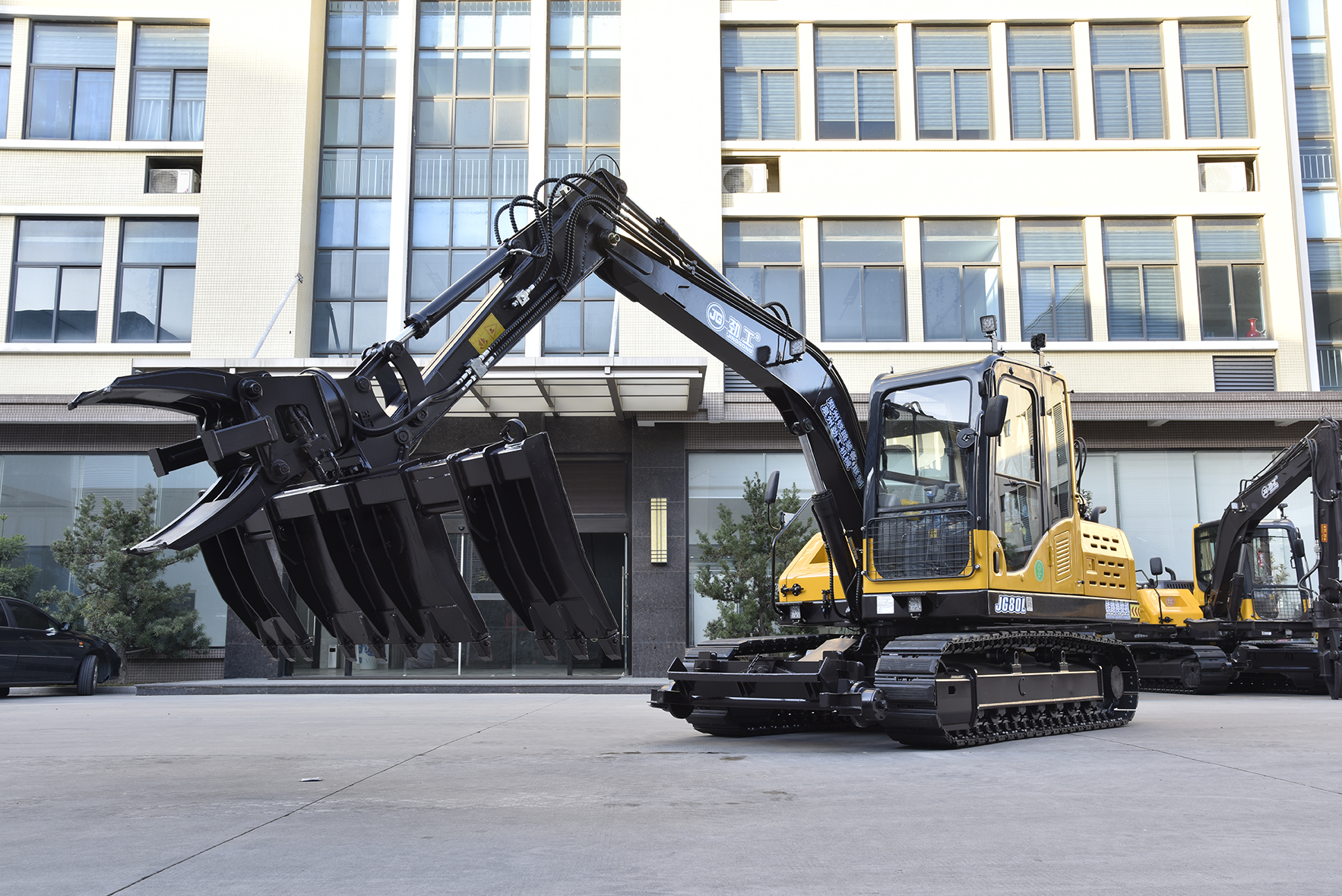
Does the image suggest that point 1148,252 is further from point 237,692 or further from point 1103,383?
point 237,692

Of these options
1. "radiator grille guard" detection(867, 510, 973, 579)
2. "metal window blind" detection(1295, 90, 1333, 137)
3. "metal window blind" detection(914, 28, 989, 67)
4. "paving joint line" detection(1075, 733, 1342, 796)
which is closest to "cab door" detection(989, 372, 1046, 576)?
"radiator grille guard" detection(867, 510, 973, 579)

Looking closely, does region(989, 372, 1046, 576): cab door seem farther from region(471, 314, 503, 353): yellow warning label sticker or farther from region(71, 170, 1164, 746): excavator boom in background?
region(471, 314, 503, 353): yellow warning label sticker

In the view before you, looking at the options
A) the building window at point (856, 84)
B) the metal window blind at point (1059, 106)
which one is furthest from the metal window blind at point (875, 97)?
the metal window blind at point (1059, 106)

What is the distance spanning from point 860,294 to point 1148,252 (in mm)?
6290

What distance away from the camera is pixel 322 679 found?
69.3 feet

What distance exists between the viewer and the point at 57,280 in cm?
2284

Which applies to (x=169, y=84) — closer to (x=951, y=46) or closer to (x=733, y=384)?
(x=733, y=384)

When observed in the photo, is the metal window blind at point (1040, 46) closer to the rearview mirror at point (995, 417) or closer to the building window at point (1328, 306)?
the building window at point (1328, 306)

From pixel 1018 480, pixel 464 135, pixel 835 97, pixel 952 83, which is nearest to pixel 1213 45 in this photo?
pixel 952 83

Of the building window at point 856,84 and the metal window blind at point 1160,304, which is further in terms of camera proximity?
the building window at point 856,84

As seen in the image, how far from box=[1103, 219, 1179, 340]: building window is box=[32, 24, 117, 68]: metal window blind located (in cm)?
2220

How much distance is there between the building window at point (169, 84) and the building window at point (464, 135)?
4785 mm

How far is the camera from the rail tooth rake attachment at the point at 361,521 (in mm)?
6383

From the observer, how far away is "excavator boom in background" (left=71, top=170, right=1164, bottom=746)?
6520 millimetres
